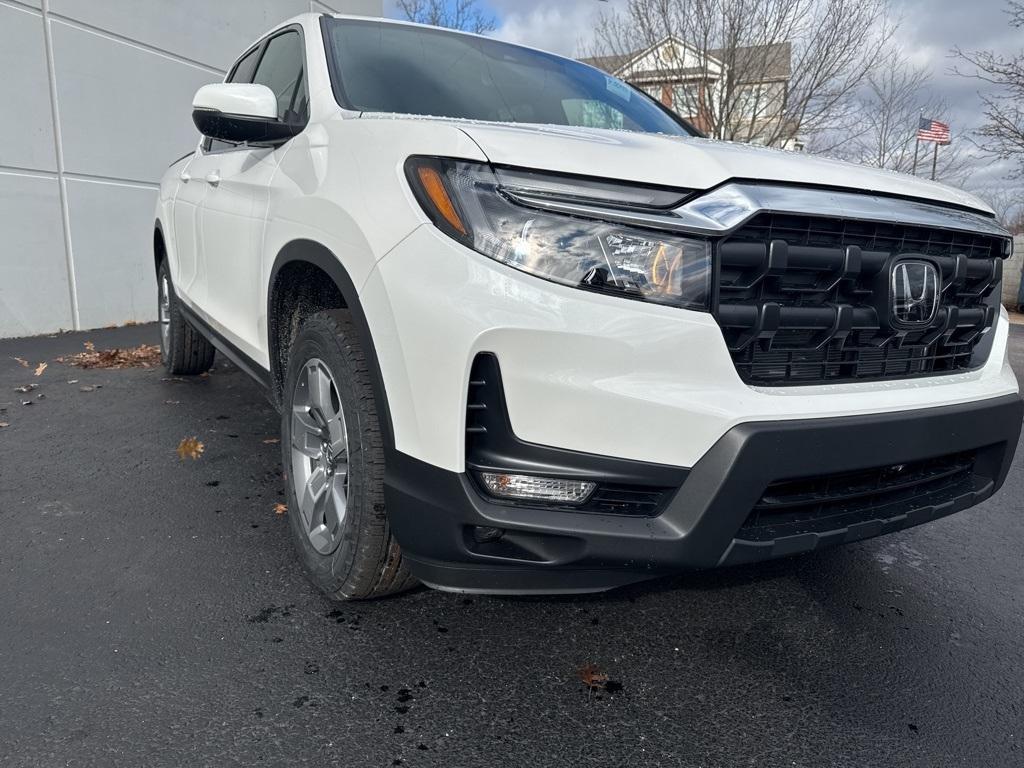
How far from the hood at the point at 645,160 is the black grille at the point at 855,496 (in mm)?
707

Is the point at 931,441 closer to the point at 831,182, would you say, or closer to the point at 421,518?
the point at 831,182

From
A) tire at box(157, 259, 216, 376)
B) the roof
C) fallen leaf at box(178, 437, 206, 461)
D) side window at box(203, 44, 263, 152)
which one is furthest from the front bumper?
the roof

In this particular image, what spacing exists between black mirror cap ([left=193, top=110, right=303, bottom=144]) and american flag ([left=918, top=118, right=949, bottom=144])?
21.5 meters

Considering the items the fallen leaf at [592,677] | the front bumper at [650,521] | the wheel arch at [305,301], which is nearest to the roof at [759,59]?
the wheel arch at [305,301]

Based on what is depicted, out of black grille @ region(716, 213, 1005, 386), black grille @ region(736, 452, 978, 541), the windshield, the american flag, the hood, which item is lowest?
black grille @ region(736, 452, 978, 541)

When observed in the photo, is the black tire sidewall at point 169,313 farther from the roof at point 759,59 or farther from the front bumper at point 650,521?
the roof at point 759,59

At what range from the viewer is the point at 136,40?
306 inches

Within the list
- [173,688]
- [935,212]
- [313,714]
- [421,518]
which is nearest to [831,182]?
[935,212]

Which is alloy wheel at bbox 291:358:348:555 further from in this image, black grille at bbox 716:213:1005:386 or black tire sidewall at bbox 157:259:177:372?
black tire sidewall at bbox 157:259:177:372

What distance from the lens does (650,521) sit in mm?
1638

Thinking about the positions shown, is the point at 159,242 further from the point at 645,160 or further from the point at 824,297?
the point at 824,297

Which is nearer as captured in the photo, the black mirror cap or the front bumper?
the front bumper

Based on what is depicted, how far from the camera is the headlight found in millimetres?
1607

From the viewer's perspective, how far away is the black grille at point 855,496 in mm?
1732
